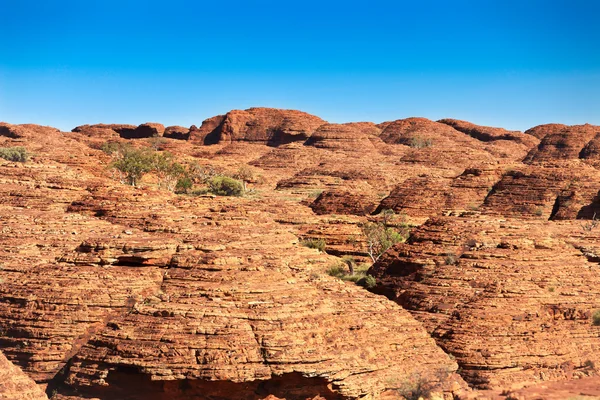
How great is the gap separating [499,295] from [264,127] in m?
107

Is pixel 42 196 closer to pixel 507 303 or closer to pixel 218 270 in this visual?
pixel 218 270

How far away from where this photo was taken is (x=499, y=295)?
3362 centimetres

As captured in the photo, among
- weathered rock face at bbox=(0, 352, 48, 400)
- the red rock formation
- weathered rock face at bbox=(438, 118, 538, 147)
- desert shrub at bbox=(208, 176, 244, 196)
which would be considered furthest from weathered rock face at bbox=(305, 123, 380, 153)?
weathered rock face at bbox=(0, 352, 48, 400)

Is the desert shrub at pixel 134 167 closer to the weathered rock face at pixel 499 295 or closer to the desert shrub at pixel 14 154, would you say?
the desert shrub at pixel 14 154

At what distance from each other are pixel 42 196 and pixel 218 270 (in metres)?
24.8

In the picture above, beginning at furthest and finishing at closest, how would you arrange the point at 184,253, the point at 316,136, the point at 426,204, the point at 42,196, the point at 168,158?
the point at 316,136 < the point at 168,158 < the point at 426,204 < the point at 42,196 < the point at 184,253

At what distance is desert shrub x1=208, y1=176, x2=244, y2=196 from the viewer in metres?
75.0

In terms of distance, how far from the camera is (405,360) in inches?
1144

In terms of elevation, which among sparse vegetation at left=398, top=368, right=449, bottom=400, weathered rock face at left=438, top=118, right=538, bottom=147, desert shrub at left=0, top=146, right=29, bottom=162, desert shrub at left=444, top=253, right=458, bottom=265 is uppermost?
weathered rock face at left=438, top=118, right=538, bottom=147

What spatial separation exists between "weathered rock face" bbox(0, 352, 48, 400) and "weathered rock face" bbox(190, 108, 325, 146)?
109m

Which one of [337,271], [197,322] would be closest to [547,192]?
[337,271]

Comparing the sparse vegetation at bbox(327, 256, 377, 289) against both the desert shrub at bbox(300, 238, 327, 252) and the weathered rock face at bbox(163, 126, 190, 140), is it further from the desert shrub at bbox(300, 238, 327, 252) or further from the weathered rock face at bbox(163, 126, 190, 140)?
the weathered rock face at bbox(163, 126, 190, 140)

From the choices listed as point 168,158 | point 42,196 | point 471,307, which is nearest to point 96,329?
point 471,307

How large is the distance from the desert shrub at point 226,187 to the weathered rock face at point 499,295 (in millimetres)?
36688
